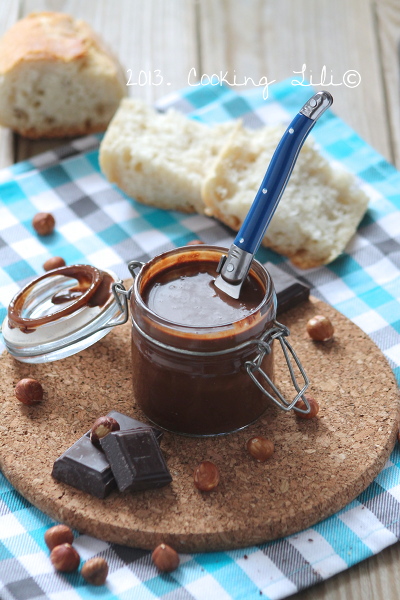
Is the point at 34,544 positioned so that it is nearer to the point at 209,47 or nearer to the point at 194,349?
the point at 194,349

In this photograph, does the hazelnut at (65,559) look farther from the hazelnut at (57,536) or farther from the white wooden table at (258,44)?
the white wooden table at (258,44)

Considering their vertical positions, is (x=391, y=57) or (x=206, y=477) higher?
(x=391, y=57)

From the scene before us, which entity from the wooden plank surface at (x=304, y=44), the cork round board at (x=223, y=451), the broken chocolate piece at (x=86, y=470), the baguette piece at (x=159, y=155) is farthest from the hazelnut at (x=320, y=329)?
the wooden plank surface at (x=304, y=44)

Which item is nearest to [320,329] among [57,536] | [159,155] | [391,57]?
[57,536]

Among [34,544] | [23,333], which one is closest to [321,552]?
[34,544]

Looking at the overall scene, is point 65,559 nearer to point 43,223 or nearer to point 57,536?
point 57,536

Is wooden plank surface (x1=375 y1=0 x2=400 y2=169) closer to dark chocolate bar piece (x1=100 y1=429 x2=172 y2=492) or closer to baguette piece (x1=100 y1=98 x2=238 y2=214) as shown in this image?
baguette piece (x1=100 y1=98 x2=238 y2=214)
